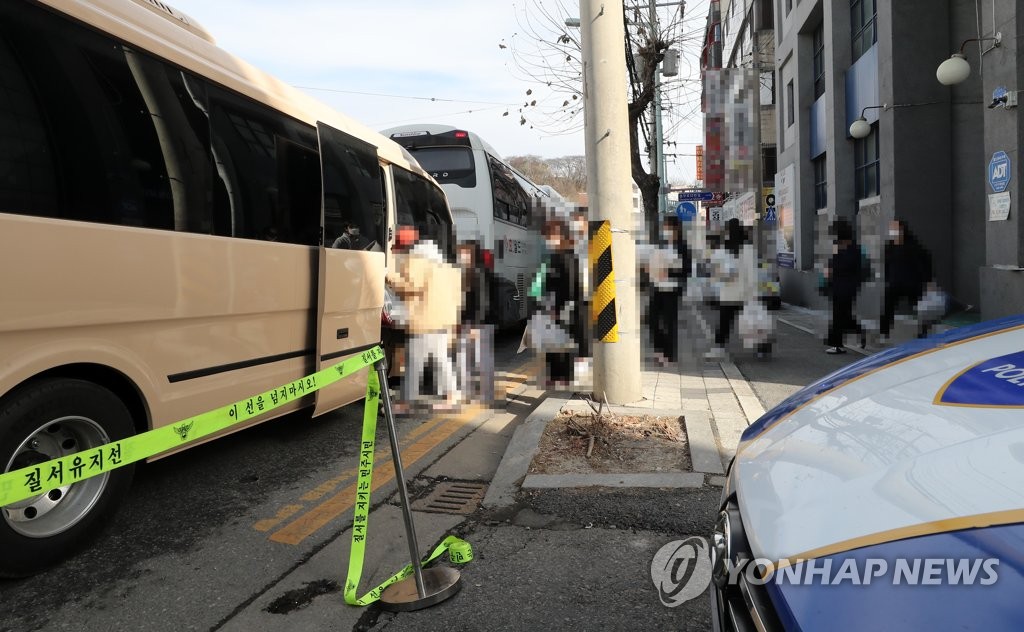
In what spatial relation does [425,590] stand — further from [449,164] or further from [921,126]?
[921,126]

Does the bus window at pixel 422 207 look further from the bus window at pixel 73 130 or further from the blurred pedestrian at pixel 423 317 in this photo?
the bus window at pixel 73 130

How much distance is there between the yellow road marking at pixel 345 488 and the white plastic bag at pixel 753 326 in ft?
13.9

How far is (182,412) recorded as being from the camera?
12.3 ft

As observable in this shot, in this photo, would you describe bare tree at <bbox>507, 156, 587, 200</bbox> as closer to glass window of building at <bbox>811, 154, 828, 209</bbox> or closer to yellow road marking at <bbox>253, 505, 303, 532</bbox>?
glass window of building at <bbox>811, 154, 828, 209</bbox>

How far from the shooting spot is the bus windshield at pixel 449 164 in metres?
12.0

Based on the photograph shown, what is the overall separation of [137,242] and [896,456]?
326 cm

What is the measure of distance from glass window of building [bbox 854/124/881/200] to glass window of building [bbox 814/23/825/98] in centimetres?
399

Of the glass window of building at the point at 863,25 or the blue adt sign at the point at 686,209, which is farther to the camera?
the blue adt sign at the point at 686,209

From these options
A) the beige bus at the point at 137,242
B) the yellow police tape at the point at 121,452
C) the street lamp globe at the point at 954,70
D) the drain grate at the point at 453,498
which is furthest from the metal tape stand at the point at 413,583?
the street lamp globe at the point at 954,70

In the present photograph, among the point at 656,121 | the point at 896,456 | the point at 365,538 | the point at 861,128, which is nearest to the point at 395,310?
the point at 365,538

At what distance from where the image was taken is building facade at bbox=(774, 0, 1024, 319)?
8.67 metres

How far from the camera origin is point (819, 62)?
61.6 feet

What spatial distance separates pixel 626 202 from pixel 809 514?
15.0 feet

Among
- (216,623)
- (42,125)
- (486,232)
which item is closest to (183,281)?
(42,125)
